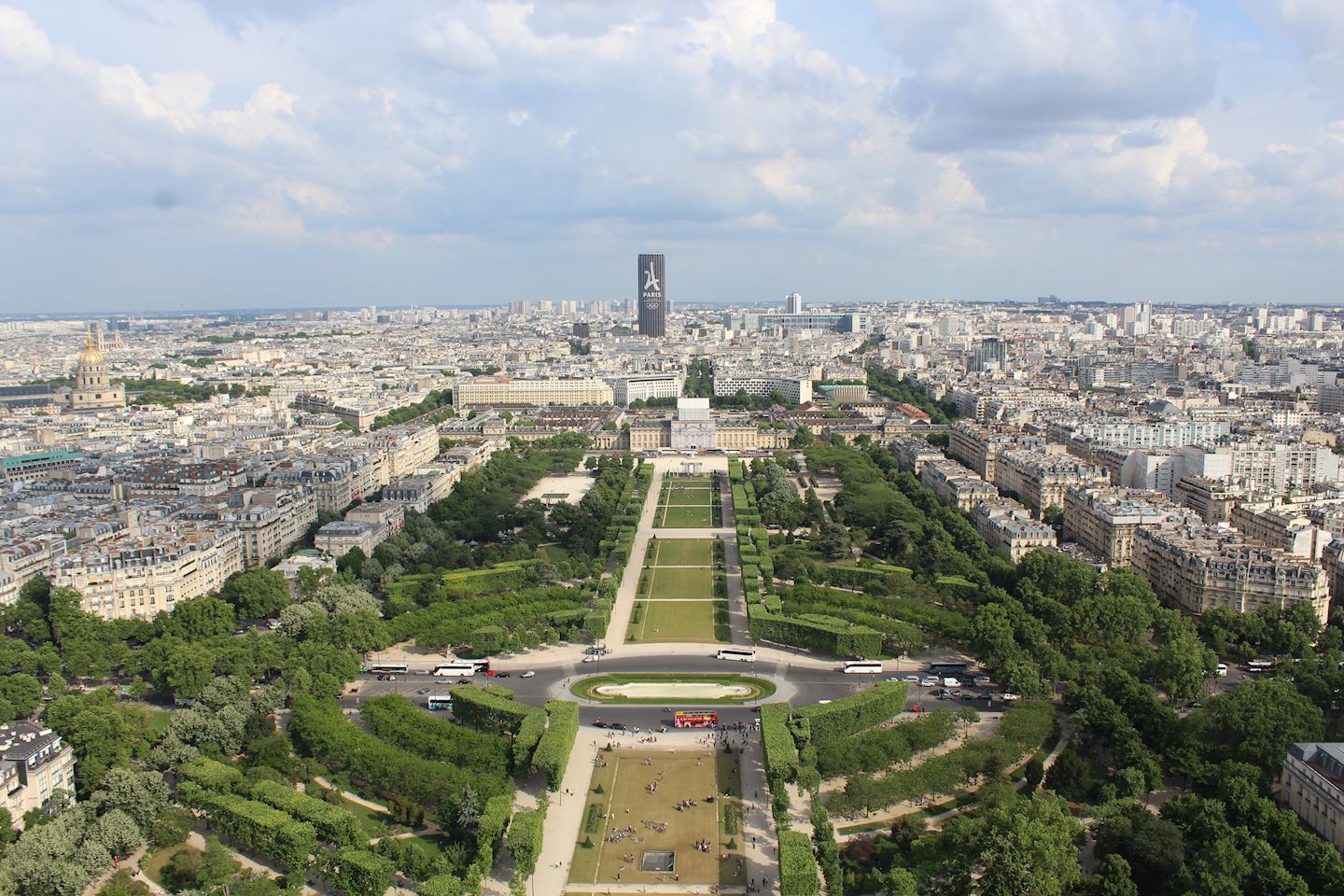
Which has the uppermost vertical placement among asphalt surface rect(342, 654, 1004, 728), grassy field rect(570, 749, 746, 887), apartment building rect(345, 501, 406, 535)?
apartment building rect(345, 501, 406, 535)

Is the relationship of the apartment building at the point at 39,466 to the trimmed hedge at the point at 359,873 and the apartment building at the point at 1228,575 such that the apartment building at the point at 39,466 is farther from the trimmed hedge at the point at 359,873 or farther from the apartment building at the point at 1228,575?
the apartment building at the point at 1228,575

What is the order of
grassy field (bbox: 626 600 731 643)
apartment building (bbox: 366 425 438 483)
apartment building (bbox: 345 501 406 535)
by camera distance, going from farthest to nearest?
apartment building (bbox: 366 425 438 483)
apartment building (bbox: 345 501 406 535)
grassy field (bbox: 626 600 731 643)

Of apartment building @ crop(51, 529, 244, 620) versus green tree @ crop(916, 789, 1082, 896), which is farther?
apartment building @ crop(51, 529, 244, 620)

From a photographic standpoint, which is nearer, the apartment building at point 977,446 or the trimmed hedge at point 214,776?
the trimmed hedge at point 214,776

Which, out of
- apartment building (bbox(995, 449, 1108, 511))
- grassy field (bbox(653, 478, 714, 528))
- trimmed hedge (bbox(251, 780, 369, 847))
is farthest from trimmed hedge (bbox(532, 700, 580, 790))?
apartment building (bbox(995, 449, 1108, 511))

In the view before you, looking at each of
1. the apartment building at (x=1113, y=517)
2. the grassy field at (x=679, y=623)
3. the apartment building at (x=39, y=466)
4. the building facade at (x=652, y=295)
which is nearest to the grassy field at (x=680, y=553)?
the grassy field at (x=679, y=623)

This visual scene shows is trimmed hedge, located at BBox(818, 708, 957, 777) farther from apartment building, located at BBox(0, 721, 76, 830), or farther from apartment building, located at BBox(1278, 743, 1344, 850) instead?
apartment building, located at BBox(0, 721, 76, 830)

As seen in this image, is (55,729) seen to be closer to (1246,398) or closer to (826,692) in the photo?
(826,692)
